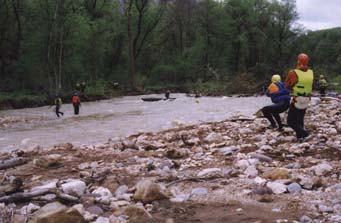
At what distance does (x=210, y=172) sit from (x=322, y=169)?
139 centimetres

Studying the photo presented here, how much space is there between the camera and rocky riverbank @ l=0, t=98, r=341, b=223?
3965 mm

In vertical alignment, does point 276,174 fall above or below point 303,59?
below

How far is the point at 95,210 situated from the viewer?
13.5 ft

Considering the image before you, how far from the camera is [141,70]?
5253 centimetres

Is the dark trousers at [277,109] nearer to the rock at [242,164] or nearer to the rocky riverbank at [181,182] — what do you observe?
the rocky riverbank at [181,182]

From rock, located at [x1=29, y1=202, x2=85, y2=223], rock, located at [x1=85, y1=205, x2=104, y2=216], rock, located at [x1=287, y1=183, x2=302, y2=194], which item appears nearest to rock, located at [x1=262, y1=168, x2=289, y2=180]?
rock, located at [x1=287, y1=183, x2=302, y2=194]

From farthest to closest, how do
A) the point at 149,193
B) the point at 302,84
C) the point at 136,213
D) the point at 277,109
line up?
the point at 277,109, the point at 302,84, the point at 149,193, the point at 136,213

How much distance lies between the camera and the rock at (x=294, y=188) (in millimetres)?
4589

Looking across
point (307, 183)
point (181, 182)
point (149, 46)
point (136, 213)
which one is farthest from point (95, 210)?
point (149, 46)

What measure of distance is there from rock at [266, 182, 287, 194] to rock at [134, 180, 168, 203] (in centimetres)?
117

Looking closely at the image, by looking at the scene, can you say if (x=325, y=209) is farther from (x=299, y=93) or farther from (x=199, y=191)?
(x=299, y=93)

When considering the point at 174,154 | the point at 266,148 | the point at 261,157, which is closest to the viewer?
the point at 261,157

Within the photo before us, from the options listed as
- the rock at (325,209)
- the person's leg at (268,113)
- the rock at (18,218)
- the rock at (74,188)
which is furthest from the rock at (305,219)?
the person's leg at (268,113)

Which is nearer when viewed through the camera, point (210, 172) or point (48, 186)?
point (48, 186)
